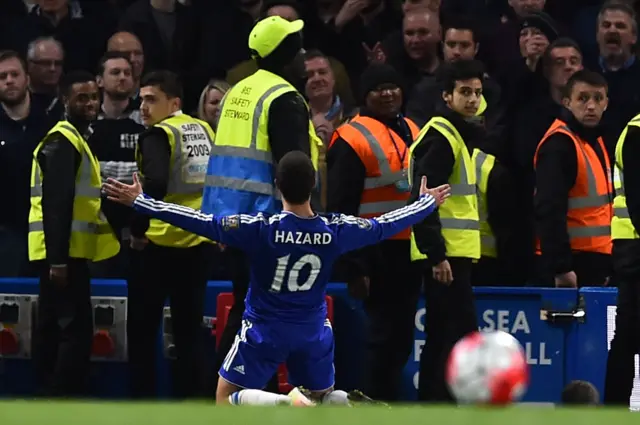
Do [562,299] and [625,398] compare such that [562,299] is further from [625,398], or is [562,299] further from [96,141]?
[96,141]

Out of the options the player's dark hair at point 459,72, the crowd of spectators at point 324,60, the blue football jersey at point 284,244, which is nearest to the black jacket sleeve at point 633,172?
the player's dark hair at point 459,72

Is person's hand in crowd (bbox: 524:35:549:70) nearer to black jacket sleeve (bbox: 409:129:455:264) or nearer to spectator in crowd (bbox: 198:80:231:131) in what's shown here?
spectator in crowd (bbox: 198:80:231:131)

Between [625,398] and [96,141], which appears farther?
[96,141]

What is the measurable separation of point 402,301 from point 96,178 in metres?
2.05

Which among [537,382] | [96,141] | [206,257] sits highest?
[96,141]

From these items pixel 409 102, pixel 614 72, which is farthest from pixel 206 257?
pixel 614 72

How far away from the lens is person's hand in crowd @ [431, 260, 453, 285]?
987 centimetres

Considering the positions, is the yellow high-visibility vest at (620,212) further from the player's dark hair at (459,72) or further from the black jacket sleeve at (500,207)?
the black jacket sleeve at (500,207)

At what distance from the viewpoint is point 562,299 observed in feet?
34.6

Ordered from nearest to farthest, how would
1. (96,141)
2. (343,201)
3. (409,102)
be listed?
(343,201), (96,141), (409,102)

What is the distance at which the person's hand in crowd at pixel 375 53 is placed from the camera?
41.5 ft

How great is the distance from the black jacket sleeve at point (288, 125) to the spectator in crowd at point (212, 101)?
2368 mm

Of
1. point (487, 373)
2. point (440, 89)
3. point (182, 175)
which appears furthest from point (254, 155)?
point (487, 373)

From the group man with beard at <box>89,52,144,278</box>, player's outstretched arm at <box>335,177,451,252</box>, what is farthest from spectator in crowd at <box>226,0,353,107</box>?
player's outstretched arm at <box>335,177,451,252</box>
